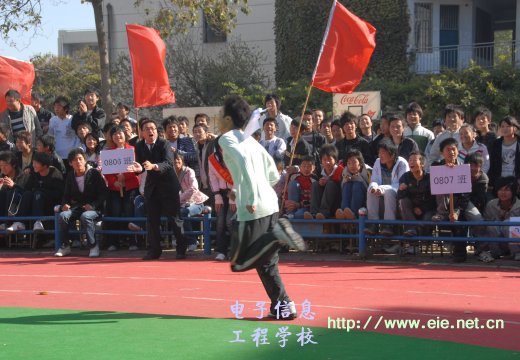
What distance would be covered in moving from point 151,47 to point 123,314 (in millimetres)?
7958

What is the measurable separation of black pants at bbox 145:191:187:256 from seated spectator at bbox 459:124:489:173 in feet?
15.1

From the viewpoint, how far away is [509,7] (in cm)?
3625

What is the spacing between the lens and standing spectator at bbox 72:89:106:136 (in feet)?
59.6

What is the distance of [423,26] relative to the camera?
33.4 metres

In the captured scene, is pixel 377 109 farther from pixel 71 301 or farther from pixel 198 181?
pixel 71 301

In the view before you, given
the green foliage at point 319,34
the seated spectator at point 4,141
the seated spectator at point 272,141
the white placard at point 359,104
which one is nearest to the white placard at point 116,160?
the seated spectator at point 272,141

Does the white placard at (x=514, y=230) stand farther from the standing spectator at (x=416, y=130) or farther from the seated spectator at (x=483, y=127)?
the standing spectator at (x=416, y=130)

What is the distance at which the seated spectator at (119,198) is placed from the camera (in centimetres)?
1636

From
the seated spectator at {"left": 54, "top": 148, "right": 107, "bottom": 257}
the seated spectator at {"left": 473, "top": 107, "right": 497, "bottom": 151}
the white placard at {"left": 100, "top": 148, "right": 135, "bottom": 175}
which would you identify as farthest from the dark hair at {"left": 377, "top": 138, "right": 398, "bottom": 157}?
the seated spectator at {"left": 54, "top": 148, "right": 107, "bottom": 257}

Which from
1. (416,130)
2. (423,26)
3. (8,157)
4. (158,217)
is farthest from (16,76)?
(423,26)

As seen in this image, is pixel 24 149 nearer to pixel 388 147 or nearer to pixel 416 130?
pixel 388 147

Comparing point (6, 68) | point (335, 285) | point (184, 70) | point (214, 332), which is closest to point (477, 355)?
point (214, 332)

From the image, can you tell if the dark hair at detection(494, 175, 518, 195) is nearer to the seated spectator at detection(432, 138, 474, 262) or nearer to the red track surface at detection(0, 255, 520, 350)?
the seated spectator at detection(432, 138, 474, 262)

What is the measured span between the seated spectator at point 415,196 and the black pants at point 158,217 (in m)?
3.67
